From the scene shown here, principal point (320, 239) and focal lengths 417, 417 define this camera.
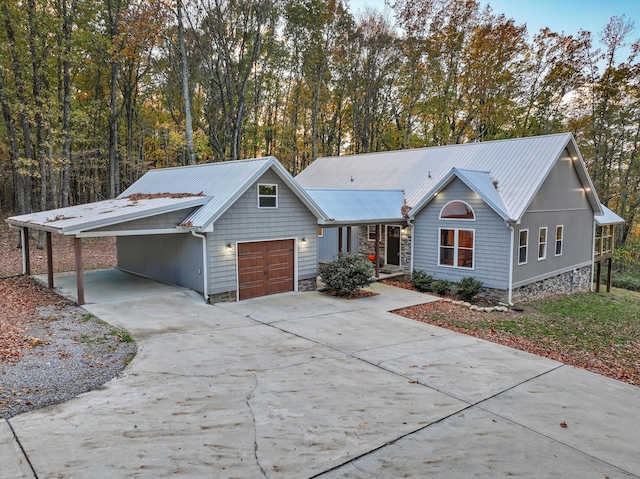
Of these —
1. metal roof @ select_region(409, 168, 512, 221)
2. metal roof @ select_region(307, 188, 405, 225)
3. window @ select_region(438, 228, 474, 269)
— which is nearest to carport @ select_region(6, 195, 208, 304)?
metal roof @ select_region(307, 188, 405, 225)

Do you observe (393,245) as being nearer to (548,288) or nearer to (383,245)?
(383,245)

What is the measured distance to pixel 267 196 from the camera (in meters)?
13.1

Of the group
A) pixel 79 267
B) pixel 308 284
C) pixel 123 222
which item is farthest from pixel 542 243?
pixel 79 267

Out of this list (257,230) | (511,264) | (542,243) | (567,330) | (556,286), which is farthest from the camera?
(556,286)

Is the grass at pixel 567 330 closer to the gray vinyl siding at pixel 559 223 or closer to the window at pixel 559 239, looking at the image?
the gray vinyl siding at pixel 559 223

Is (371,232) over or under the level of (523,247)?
over

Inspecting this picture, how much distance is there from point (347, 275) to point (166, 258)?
19.7 feet

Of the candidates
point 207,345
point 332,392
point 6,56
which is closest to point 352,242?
point 207,345

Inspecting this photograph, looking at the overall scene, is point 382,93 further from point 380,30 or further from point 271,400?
point 271,400

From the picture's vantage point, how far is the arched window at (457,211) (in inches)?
594

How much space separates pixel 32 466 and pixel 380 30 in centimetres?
2793

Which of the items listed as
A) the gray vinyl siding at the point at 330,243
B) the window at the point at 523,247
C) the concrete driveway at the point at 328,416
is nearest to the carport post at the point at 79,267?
the concrete driveway at the point at 328,416

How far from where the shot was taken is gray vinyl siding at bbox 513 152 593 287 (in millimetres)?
15305

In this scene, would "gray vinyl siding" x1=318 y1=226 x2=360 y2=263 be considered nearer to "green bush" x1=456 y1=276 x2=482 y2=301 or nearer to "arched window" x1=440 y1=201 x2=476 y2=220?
"arched window" x1=440 y1=201 x2=476 y2=220
